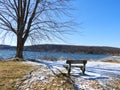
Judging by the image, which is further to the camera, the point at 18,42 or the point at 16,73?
the point at 18,42

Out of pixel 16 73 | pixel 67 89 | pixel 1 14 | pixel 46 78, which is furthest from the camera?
pixel 1 14

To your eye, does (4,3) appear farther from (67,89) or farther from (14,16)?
(67,89)

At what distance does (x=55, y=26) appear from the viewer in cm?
2317

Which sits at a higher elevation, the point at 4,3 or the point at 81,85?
the point at 4,3

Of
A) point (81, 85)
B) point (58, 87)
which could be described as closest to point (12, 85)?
point (58, 87)

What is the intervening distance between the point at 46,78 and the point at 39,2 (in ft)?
41.9

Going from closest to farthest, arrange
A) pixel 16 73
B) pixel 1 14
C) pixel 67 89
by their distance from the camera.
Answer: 1. pixel 67 89
2. pixel 16 73
3. pixel 1 14

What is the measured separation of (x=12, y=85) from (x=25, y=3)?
1359 centimetres

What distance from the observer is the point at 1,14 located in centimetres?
2312

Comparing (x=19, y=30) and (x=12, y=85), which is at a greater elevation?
(x=19, y=30)

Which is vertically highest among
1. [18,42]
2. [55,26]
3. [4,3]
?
[4,3]

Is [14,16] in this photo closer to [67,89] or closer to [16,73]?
[16,73]

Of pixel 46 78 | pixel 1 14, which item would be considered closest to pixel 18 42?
pixel 1 14

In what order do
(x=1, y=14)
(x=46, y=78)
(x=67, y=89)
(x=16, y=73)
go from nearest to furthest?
(x=67, y=89)
(x=46, y=78)
(x=16, y=73)
(x=1, y=14)
